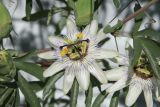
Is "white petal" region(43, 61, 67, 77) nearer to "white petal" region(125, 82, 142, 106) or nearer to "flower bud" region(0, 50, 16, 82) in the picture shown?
"flower bud" region(0, 50, 16, 82)

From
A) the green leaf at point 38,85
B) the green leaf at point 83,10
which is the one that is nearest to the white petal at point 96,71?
the green leaf at point 83,10

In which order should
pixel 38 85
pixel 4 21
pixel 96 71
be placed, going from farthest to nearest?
pixel 38 85
pixel 96 71
pixel 4 21

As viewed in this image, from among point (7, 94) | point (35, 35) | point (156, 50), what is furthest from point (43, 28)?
point (156, 50)

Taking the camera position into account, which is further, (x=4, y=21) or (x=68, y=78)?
(x=68, y=78)

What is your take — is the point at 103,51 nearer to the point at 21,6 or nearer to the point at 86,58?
the point at 86,58

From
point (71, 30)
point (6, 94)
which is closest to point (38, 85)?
point (6, 94)

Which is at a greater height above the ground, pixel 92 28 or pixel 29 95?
pixel 92 28

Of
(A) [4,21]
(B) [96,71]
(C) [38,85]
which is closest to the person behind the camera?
(A) [4,21]

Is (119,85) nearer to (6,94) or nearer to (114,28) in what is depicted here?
(114,28)
